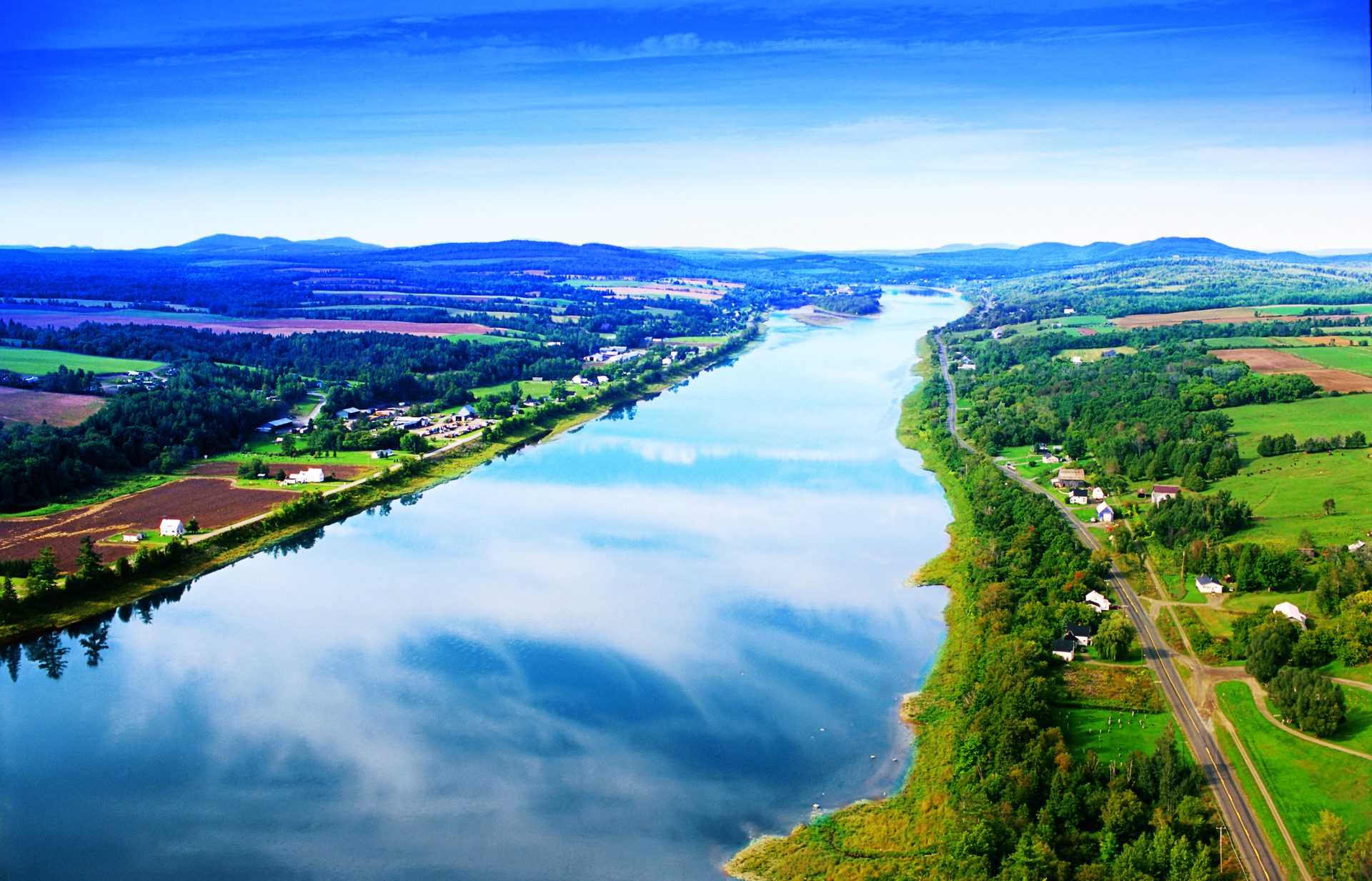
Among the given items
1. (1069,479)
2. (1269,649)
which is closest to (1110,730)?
(1269,649)

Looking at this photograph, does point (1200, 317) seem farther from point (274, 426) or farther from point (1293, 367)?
point (274, 426)

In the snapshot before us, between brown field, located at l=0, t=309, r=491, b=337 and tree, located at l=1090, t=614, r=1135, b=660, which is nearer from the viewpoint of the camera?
tree, located at l=1090, t=614, r=1135, b=660

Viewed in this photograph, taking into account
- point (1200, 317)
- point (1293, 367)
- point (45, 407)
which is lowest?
point (45, 407)

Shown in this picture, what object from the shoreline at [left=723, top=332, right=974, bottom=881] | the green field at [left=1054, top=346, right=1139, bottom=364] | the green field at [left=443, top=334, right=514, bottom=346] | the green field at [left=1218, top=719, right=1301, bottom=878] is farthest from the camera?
the green field at [left=443, top=334, right=514, bottom=346]

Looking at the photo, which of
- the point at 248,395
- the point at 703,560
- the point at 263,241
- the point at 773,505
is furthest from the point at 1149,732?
the point at 263,241

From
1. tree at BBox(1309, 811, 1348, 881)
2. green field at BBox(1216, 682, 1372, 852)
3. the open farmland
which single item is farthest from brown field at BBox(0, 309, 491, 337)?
tree at BBox(1309, 811, 1348, 881)

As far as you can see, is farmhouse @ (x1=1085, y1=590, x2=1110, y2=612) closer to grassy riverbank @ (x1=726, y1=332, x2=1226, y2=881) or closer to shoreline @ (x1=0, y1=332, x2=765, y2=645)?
grassy riverbank @ (x1=726, y1=332, x2=1226, y2=881)

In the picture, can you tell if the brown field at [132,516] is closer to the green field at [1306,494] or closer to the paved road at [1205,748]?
the paved road at [1205,748]

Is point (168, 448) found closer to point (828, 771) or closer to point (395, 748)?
point (395, 748)
